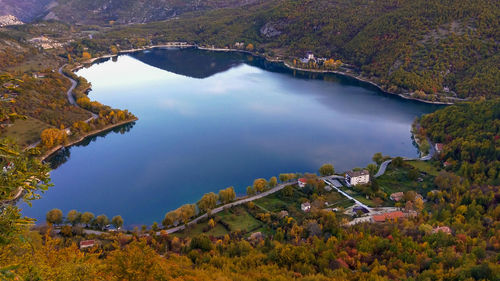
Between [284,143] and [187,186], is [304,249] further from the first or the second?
[284,143]

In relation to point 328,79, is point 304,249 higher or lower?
lower

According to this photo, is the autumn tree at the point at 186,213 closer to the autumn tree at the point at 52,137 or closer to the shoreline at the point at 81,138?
the shoreline at the point at 81,138

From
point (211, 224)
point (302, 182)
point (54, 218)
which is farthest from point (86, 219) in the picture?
point (302, 182)

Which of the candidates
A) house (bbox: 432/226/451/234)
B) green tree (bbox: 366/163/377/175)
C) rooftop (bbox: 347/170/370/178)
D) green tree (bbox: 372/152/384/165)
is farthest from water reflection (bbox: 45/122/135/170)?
house (bbox: 432/226/451/234)

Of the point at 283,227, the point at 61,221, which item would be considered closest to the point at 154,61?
the point at 61,221

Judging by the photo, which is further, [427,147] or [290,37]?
[290,37]

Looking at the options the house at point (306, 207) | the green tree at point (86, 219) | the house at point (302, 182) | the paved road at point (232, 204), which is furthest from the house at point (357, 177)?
the green tree at point (86, 219)
